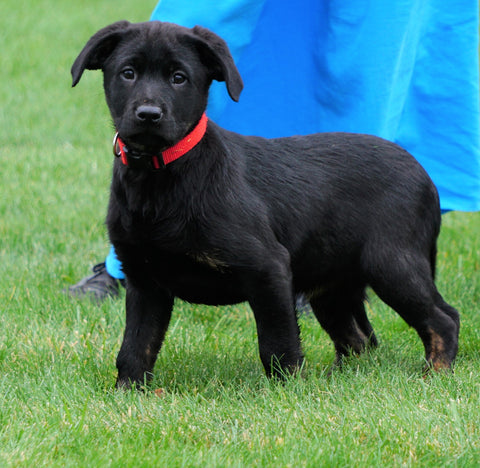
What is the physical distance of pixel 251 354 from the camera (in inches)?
162

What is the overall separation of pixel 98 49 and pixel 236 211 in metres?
0.87

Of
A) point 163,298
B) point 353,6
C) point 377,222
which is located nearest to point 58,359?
point 163,298

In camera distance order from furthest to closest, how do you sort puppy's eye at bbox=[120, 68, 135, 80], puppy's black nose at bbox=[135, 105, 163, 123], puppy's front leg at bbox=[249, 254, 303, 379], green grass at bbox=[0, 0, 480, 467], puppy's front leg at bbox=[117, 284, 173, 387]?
puppy's front leg at bbox=[117, 284, 173, 387]
puppy's front leg at bbox=[249, 254, 303, 379]
puppy's eye at bbox=[120, 68, 135, 80]
puppy's black nose at bbox=[135, 105, 163, 123]
green grass at bbox=[0, 0, 480, 467]

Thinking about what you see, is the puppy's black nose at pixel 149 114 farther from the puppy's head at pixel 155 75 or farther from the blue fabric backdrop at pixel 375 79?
the blue fabric backdrop at pixel 375 79

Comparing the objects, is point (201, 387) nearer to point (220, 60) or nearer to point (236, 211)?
point (236, 211)

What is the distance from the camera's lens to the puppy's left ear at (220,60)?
132 inches

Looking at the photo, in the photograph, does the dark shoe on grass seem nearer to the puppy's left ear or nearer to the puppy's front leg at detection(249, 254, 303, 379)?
the puppy's front leg at detection(249, 254, 303, 379)

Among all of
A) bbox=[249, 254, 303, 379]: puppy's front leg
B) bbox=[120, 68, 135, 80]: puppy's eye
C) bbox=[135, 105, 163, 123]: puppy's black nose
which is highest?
bbox=[120, 68, 135, 80]: puppy's eye

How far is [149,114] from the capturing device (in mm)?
3113

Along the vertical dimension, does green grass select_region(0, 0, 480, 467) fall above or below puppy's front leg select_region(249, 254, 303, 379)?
below

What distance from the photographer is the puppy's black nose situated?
10.2 feet

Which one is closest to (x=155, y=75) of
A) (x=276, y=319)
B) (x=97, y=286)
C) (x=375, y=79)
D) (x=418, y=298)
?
(x=276, y=319)

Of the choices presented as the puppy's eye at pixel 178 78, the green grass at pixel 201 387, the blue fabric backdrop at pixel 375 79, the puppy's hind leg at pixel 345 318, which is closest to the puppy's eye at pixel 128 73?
the puppy's eye at pixel 178 78

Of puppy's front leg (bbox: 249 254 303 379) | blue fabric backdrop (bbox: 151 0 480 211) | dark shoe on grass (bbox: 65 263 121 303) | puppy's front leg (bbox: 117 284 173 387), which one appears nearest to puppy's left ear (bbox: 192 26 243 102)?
puppy's front leg (bbox: 249 254 303 379)
